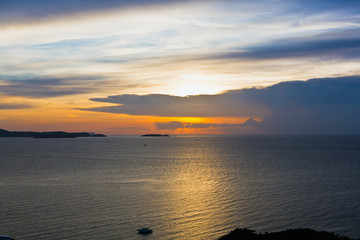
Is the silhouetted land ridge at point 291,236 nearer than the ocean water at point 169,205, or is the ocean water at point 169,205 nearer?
the silhouetted land ridge at point 291,236

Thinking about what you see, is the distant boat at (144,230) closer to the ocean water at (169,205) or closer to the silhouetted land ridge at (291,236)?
the ocean water at (169,205)

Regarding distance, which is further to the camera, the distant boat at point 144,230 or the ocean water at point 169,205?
the ocean water at point 169,205

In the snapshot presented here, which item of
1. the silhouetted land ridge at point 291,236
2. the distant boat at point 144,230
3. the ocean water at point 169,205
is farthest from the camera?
the ocean water at point 169,205

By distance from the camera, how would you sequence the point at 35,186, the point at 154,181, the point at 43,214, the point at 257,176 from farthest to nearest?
the point at 257,176 → the point at 154,181 → the point at 35,186 → the point at 43,214

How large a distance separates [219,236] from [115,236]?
14181mm

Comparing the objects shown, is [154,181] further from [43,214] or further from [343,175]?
[343,175]

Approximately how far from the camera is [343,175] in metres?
102

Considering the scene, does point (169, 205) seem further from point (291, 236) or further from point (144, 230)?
point (291, 236)

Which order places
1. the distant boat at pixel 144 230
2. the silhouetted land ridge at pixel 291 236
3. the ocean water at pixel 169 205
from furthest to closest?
1. the ocean water at pixel 169 205
2. the distant boat at pixel 144 230
3. the silhouetted land ridge at pixel 291 236

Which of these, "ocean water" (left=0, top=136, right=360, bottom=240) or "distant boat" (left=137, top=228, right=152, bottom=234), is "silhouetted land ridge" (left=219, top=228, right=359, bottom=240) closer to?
"ocean water" (left=0, top=136, right=360, bottom=240)

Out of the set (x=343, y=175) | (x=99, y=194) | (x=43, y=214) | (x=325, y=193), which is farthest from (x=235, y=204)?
(x=343, y=175)

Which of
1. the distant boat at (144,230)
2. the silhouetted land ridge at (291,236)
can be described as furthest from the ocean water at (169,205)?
the silhouetted land ridge at (291,236)

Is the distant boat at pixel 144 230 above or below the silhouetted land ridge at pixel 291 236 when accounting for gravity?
below

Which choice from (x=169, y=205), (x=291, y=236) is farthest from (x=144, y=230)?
(x=291, y=236)
